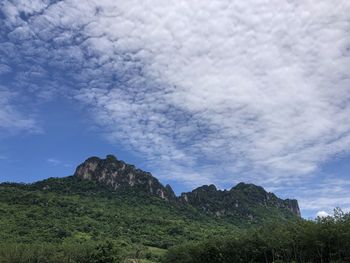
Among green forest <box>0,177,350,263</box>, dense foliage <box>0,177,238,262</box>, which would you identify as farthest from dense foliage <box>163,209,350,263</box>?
dense foliage <box>0,177,238,262</box>

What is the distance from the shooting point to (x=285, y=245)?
287 feet

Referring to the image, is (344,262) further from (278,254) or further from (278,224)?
(278,224)

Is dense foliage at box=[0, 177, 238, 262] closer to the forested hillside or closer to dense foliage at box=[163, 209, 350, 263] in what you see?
the forested hillside

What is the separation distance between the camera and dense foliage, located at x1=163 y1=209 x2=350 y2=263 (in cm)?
7800

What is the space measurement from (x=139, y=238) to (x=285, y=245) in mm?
80779

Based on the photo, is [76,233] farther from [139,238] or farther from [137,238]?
[139,238]

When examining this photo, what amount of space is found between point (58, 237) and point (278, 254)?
78268 mm

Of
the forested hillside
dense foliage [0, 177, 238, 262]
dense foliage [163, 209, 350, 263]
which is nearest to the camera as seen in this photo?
dense foliage [163, 209, 350, 263]

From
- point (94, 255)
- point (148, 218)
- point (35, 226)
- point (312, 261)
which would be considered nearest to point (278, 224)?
point (312, 261)

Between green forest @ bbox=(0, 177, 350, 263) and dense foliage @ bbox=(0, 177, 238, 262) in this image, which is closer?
green forest @ bbox=(0, 177, 350, 263)

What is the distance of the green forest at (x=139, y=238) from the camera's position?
83125mm

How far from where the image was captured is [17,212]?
557 ft

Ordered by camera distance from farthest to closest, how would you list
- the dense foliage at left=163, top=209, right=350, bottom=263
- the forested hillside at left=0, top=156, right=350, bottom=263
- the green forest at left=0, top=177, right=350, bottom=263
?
the forested hillside at left=0, top=156, right=350, bottom=263, the green forest at left=0, top=177, right=350, bottom=263, the dense foliage at left=163, top=209, right=350, bottom=263

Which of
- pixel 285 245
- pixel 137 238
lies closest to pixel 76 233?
pixel 137 238
